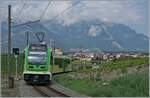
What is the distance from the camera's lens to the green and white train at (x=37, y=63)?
4041 cm

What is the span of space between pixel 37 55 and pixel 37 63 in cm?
78

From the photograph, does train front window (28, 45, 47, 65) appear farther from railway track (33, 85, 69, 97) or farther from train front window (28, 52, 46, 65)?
railway track (33, 85, 69, 97)

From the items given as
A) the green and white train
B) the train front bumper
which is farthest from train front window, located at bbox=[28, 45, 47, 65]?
the train front bumper

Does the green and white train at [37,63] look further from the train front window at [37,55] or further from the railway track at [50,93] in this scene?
the railway track at [50,93]

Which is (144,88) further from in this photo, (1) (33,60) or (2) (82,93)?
(1) (33,60)

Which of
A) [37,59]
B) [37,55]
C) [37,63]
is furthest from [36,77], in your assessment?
[37,55]

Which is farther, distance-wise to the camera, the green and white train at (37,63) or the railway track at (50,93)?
the green and white train at (37,63)

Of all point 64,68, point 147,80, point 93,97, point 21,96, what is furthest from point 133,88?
point 64,68

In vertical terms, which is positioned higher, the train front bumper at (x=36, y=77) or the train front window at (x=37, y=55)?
the train front window at (x=37, y=55)

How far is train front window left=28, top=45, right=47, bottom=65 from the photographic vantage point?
1588 inches

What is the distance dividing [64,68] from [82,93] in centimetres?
4469

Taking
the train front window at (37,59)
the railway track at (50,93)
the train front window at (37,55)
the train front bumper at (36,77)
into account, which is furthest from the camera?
the train front bumper at (36,77)

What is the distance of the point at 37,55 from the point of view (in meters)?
40.3

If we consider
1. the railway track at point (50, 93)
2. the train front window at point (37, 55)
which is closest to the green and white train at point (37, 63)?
the train front window at point (37, 55)
